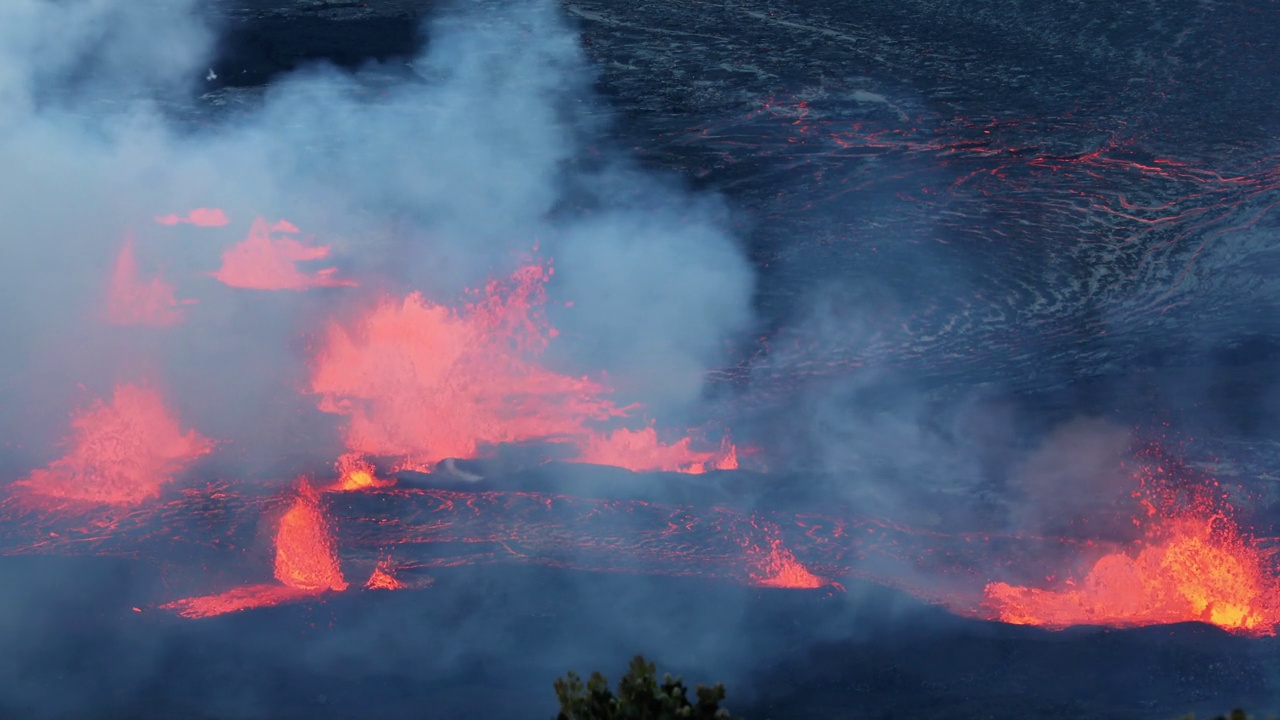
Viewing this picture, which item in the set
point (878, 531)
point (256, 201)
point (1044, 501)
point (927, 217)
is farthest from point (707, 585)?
point (256, 201)

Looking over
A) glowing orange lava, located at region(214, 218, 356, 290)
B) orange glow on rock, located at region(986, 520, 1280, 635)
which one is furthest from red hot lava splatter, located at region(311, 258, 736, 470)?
orange glow on rock, located at region(986, 520, 1280, 635)

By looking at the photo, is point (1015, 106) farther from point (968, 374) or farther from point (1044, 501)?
point (1044, 501)

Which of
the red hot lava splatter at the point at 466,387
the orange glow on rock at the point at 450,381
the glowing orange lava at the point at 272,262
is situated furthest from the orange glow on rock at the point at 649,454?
the glowing orange lava at the point at 272,262

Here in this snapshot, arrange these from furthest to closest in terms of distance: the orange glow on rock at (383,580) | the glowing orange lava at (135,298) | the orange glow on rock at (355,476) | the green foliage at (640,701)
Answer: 1. the glowing orange lava at (135,298)
2. the orange glow on rock at (355,476)
3. the orange glow on rock at (383,580)
4. the green foliage at (640,701)

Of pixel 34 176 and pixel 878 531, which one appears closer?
pixel 878 531

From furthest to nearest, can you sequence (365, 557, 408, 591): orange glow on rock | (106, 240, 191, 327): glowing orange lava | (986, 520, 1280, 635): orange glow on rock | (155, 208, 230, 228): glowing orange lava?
(155, 208, 230, 228): glowing orange lava < (106, 240, 191, 327): glowing orange lava < (365, 557, 408, 591): orange glow on rock < (986, 520, 1280, 635): orange glow on rock

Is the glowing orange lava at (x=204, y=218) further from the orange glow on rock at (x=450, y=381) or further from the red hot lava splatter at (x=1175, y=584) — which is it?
the red hot lava splatter at (x=1175, y=584)

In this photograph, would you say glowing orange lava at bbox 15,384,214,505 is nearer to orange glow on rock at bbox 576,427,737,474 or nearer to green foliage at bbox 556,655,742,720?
orange glow on rock at bbox 576,427,737,474
